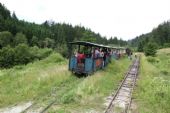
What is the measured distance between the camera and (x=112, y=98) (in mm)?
16266

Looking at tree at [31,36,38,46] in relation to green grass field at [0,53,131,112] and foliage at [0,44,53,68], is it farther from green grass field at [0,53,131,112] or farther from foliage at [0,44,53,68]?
green grass field at [0,53,131,112]

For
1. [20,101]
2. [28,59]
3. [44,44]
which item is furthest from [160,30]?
[20,101]

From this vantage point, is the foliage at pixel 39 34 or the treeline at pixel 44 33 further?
the treeline at pixel 44 33

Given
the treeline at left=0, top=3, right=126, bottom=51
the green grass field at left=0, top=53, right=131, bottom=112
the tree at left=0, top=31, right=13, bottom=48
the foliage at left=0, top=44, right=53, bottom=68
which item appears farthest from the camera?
the treeline at left=0, top=3, right=126, bottom=51

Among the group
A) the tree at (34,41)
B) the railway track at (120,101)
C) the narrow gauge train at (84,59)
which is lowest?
the railway track at (120,101)

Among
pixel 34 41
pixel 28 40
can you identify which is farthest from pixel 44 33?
pixel 34 41

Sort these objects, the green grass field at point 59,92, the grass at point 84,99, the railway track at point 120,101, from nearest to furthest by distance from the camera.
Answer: the grass at point 84,99 → the railway track at point 120,101 → the green grass field at point 59,92

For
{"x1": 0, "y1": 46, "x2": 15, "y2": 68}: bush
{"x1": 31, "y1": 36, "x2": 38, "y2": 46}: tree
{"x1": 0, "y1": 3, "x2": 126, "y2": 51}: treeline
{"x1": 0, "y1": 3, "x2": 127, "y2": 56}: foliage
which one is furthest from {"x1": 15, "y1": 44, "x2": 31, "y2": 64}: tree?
{"x1": 31, "y1": 36, "x2": 38, "y2": 46}: tree

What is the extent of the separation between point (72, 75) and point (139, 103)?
8.34 meters

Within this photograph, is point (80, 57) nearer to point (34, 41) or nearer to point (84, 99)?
point (84, 99)

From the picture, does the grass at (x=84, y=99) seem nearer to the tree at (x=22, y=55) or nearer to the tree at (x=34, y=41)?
the tree at (x=22, y=55)

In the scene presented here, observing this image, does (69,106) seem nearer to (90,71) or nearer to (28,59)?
(90,71)

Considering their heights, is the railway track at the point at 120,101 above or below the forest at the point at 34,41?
below

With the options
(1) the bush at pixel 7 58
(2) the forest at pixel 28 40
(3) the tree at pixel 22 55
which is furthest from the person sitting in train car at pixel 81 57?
(3) the tree at pixel 22 55
